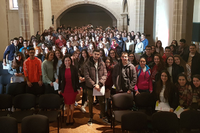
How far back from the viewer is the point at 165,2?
891cm

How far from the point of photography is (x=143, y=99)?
459 cm

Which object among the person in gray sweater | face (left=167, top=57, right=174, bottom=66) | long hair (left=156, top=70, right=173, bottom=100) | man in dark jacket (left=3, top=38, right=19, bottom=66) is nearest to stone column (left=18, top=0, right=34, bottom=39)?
man in dark jacket (left=3, top=38, right=19, bottom=66)

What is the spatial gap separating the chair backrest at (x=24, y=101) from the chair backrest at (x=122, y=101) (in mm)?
1753

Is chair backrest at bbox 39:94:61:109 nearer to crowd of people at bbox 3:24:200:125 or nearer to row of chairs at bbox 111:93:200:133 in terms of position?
crowd of people at bbox 3:24:200:125

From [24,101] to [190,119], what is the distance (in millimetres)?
3305

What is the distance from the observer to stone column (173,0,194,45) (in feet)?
24.7

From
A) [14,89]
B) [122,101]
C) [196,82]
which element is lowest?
[122,101]

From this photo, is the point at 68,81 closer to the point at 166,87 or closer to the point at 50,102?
the point at 50,102

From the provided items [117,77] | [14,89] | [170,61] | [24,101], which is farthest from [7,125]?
[170,61]

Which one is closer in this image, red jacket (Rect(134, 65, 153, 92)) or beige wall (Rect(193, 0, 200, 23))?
red jacket (Rect(134, 65, 153, 92))

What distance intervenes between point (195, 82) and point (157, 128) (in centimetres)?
120

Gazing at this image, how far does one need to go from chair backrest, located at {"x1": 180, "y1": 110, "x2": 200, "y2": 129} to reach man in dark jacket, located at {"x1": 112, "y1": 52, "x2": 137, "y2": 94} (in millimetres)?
1310

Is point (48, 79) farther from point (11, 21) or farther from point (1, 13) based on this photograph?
point (11, 21)

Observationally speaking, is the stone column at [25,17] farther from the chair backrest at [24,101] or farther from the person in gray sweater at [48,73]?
the chair backrest at [24,101]
